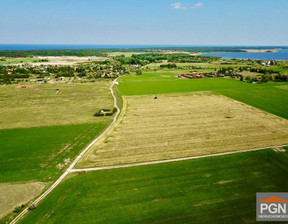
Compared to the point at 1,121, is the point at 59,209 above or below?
below

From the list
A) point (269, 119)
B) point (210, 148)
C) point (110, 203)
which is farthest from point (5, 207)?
point (269, 119)

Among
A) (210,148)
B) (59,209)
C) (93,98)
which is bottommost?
(59,209)

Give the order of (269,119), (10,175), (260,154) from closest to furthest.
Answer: (10,175), (260,154), (269,119)

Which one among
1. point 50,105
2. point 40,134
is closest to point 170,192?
point 40,134

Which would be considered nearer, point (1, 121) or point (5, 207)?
point (5, 207)

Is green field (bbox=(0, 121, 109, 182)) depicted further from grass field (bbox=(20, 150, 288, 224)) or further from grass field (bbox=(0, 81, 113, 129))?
grass field (bbox=(20, 150, 288, 224))

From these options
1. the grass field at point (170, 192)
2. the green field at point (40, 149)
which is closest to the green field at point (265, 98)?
the grass field at point (170, 192)

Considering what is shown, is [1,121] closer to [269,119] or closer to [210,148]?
[210,148]
